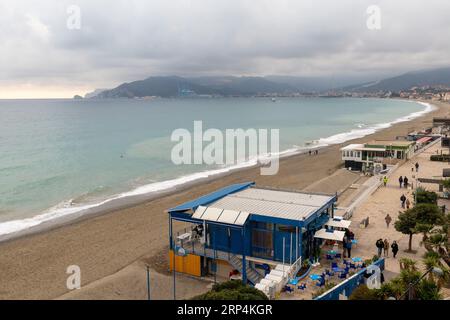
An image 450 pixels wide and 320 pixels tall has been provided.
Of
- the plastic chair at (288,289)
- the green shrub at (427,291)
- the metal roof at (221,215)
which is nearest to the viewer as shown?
A: the green shrub at (427,291)

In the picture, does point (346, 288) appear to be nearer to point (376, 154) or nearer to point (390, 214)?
point (390, 214)

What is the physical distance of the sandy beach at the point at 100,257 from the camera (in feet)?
56.5

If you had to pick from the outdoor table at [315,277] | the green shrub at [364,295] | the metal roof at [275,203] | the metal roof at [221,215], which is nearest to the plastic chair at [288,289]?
the outdoor table at [315,277]

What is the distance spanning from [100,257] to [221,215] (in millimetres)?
7981

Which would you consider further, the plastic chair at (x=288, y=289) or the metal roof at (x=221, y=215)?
the metal roof at (x=221, y=215)

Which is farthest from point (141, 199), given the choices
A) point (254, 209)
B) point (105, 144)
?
point (105, 144)

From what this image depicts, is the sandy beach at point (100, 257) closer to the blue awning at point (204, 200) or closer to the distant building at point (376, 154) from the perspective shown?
the blue awning at point (204, 200)

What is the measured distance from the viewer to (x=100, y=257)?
20953 millimetres

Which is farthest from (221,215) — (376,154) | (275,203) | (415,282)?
(376,154)

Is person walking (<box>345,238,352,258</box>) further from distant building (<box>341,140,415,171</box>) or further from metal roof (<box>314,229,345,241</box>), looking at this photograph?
distant building (<box>341,140,415,171</box>)

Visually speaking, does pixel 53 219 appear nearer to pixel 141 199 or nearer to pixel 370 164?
pixel 141 199

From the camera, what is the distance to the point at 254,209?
17.0 meters

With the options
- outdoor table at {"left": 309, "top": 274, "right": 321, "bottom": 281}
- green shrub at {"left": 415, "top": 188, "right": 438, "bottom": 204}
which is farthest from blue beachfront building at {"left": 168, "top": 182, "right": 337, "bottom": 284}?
green shrub at {"left": 415, "top": 188, "right": 438, "bottom": 204}

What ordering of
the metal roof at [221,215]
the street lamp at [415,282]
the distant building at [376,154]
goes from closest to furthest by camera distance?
the street lamp at [415,282] < the metal roof at [221,215] < the distant building at [376,154]
